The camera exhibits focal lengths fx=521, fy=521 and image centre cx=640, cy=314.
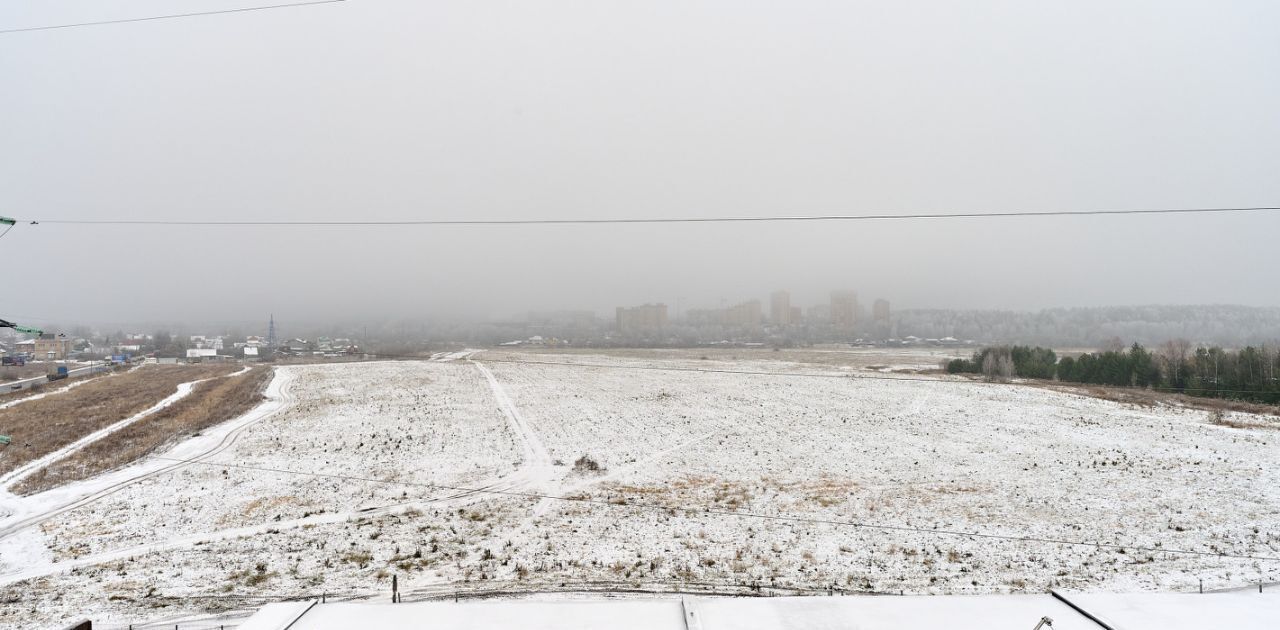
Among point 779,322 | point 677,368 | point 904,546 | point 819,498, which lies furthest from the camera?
point 779,322

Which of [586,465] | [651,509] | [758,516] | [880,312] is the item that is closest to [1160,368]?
[758,516]

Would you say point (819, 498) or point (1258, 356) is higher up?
point (1258, 356)

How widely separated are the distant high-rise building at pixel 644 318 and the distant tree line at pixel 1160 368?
249ft

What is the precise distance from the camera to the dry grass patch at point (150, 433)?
1989cm

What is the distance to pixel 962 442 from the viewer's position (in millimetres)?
25125

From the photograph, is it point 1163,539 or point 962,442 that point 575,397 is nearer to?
point 962,442

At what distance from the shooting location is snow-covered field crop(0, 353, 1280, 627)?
37.4 ft

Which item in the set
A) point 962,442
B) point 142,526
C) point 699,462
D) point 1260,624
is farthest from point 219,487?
point 962,442

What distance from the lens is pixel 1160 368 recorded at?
168 feet

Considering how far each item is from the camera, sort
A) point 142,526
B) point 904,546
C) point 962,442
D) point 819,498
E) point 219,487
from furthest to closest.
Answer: point 962,442, point 219,487, point 819,498, point 142,526, point 904,546

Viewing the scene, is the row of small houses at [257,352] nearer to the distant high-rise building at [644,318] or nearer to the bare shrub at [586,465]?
the distant high-rise building at [644,318]

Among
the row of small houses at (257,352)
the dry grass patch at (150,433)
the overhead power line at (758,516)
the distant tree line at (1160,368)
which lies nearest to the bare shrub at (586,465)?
the overhead power line at (758,516)

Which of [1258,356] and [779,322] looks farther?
[779,322]

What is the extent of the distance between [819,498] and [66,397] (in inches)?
2320
